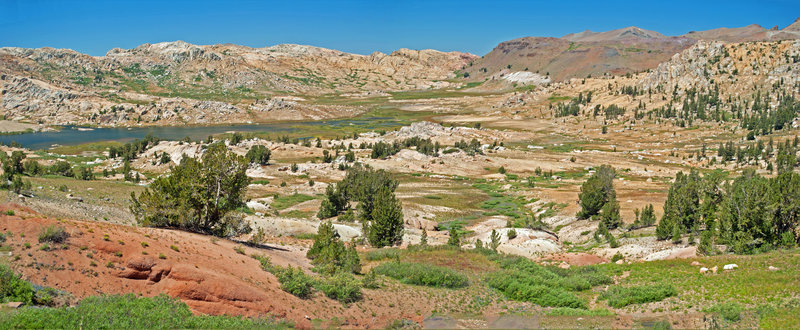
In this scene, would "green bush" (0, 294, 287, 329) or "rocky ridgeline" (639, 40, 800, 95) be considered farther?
"rocky ridgeline" (639, 40, 800, 95)

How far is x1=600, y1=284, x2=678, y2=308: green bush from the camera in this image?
2327cm

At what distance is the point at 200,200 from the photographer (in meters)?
28.9

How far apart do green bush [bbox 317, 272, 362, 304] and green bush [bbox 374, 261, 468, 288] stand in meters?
4.77

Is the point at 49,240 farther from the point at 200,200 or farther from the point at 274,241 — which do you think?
the point at 274,241

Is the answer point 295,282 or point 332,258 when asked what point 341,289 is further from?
point 332,258

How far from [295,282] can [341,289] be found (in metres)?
2.06

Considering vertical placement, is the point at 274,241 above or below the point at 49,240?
below

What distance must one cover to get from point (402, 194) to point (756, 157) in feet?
246

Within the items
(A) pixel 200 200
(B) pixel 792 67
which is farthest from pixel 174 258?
(B) pixel 792 67

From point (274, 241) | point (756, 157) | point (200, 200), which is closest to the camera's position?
point (200, 200)

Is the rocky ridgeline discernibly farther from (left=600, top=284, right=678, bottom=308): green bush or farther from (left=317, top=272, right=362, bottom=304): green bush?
(left=317, top=272, right=362, bottom=304): green bush

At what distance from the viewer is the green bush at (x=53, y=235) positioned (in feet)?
60.0

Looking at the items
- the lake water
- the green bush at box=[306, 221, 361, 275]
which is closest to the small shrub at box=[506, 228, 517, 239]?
the green bush at box=[306, 221, 361, 275]

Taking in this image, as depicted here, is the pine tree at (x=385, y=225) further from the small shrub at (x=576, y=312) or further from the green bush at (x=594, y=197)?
the green bush at (x=594, y=197)
